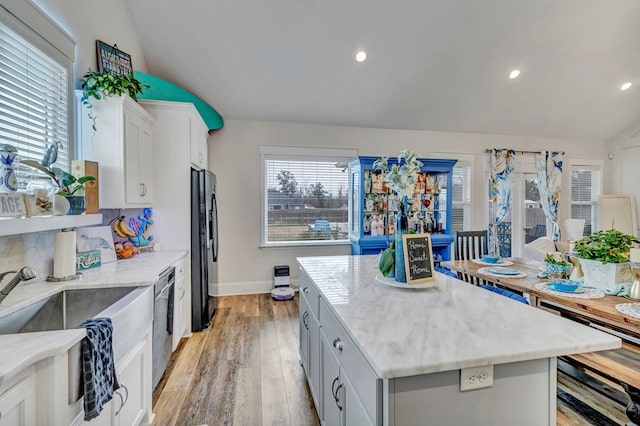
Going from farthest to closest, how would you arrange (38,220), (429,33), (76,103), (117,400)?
(429,33) < (76,103) < (38,220) < (117,400)

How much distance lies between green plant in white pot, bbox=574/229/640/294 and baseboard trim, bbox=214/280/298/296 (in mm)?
3666

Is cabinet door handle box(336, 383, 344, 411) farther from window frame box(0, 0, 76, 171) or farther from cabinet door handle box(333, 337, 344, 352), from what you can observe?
window frame box(0, 0, 76, 171)

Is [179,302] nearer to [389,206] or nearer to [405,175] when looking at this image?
[405,175]

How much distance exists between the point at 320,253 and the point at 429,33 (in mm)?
3219

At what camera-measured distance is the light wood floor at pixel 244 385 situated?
197 centimetres

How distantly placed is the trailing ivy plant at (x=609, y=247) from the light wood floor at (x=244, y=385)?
0.98 metres

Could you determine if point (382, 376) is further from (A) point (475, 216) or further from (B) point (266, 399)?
(A) point (475, 216)

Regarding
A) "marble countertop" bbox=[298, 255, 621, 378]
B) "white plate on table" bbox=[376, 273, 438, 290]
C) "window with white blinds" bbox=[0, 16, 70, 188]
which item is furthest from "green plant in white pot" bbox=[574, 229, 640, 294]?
"window with white blinds" bbox=[0, 16, 70, 188]

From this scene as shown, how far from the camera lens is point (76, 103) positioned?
2.31 metres

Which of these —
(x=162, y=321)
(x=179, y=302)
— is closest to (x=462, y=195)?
(x=179, y=302)

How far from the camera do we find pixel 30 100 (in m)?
1.87

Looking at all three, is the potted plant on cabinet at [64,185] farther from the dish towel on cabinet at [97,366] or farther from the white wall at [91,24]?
the dish towel on cabinet at [97,366]

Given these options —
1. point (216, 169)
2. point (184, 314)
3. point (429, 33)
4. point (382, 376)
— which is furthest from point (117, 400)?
point (429, 33)

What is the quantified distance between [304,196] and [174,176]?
6.88 feet
